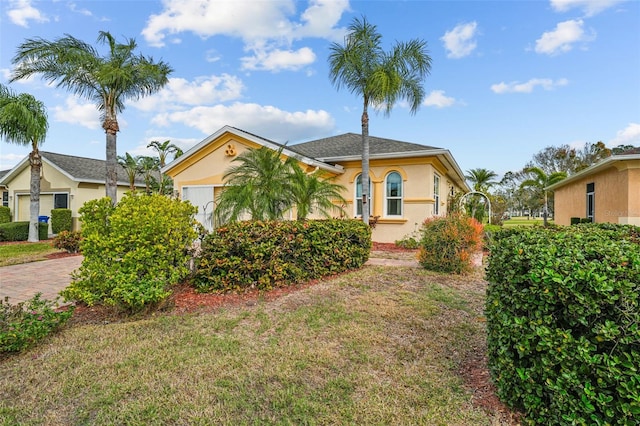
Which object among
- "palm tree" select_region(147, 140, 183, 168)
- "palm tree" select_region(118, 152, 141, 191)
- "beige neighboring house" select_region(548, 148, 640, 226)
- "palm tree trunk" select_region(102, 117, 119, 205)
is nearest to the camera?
"beige neighboring house" select_region(548, 148, 640, 226)

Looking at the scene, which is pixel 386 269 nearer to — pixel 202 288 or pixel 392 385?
pixel 202 288

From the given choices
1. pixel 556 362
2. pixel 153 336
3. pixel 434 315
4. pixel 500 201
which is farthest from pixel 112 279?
pixel 500 201

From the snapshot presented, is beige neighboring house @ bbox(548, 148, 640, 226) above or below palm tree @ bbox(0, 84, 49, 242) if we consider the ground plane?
below

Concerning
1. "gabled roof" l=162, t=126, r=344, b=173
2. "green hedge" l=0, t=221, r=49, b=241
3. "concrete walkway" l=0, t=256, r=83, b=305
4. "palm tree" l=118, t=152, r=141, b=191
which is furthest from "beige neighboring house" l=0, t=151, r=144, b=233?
"concrete walkway" l=0, t=256, r=83, b=305

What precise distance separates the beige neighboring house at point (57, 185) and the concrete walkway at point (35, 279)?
1002 cm

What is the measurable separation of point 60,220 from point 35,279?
494 inches

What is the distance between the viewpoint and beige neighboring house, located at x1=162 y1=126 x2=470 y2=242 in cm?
1295

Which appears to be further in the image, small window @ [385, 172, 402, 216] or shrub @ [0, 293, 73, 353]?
small window @ [385, 172, 402, 216]

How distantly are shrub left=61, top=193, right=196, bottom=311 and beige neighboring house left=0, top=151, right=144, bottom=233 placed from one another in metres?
16.5

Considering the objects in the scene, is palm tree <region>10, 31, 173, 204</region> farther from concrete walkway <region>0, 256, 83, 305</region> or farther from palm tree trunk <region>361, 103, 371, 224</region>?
palm tree trunk <region>361, 103, 371, 224</region>

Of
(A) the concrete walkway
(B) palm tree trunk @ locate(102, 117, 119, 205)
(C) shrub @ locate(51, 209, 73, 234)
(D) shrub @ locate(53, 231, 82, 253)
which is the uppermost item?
(B) palm tree trunk @ locate(102, 117, 119, 205)

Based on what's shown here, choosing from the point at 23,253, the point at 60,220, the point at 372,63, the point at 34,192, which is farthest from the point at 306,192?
the point at 60,220

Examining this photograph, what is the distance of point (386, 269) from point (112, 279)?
5.72 meters

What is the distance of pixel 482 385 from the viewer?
9.46 feet
